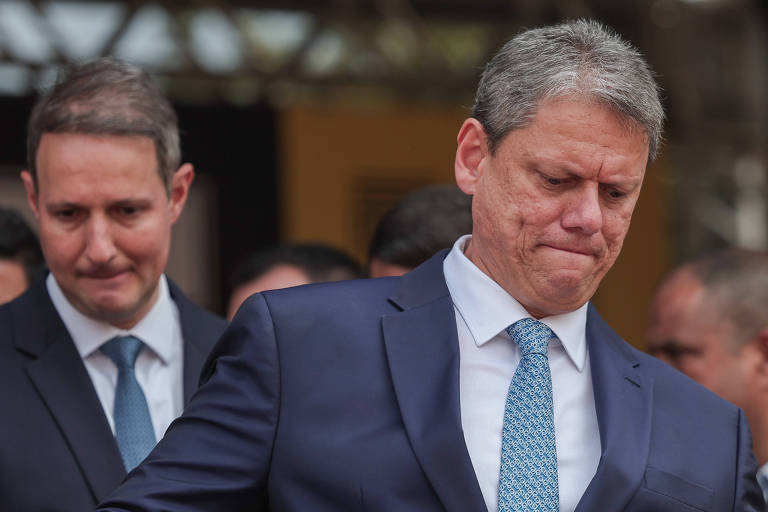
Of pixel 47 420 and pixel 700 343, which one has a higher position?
pixel 47 420

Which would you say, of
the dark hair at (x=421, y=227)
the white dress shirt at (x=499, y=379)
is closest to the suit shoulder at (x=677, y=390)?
the white dress shirt at (x=499, y=379)

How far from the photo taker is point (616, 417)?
1797 mm

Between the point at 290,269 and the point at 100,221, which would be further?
the point at 290,269

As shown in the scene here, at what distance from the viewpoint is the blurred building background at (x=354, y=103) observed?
20.3 ft

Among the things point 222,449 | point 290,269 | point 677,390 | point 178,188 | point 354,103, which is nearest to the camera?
point 222,449

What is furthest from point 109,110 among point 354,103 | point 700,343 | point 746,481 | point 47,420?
point 354,103

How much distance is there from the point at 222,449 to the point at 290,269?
6.14 feet

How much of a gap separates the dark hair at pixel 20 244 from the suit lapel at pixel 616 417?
1.84 meters

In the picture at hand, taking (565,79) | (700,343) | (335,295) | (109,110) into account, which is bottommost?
(700,343)

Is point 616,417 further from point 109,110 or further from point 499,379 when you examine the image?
point 109,110

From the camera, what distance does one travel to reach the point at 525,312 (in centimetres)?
184

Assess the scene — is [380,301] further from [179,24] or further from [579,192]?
[179,24]

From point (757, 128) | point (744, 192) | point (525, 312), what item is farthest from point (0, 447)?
point (744, 192)

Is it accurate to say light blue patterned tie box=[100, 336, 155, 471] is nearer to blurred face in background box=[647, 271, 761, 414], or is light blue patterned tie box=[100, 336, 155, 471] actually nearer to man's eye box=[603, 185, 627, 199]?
man's eye box=[603, 185, 627, 199]
